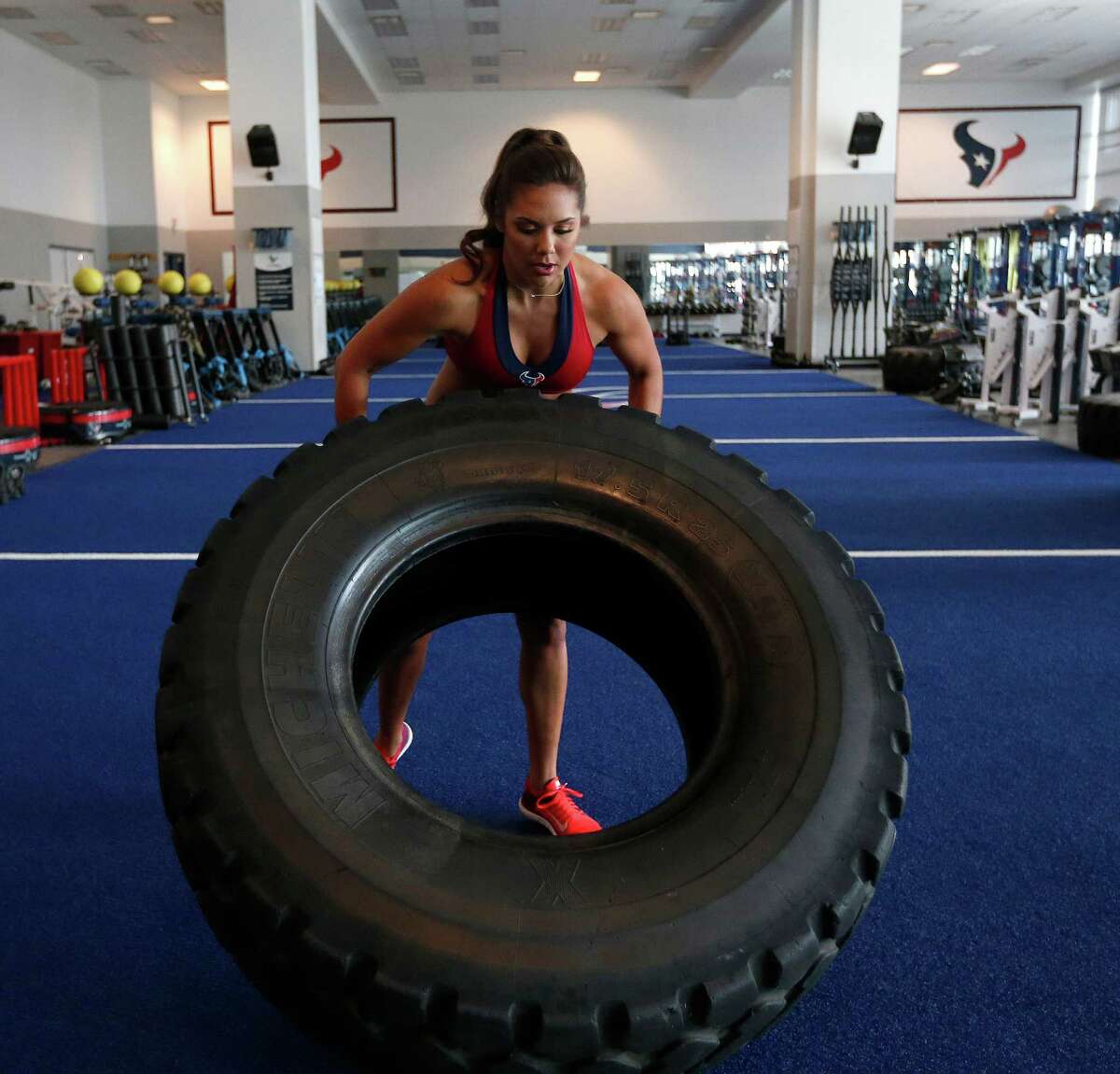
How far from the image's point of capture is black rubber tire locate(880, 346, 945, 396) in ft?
33.8

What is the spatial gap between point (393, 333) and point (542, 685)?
0.72 metres

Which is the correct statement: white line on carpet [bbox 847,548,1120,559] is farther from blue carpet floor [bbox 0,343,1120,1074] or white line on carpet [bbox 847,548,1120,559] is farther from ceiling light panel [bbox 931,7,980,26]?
ceiling light panel [bbox 931,7,980,26]

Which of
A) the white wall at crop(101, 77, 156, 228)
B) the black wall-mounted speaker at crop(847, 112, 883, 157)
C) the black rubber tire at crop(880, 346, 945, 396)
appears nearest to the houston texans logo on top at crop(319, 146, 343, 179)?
the white wall at crop(101, 77, 156, 228)

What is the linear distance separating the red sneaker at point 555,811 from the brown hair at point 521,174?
963 millimetres

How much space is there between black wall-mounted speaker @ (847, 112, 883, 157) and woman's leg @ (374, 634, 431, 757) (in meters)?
11.8

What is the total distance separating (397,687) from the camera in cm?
221

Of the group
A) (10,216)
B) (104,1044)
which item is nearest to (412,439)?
(104,1044)

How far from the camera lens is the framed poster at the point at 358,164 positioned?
64.1 feet

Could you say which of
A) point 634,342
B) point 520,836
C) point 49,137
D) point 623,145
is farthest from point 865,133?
point 520,836

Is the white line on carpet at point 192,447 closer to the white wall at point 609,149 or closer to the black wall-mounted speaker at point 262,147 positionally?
the black wall-mounted speaker at point 262,147

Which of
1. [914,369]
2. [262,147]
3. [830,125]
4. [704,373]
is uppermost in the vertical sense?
[830,125]

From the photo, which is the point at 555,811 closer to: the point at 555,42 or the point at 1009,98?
the point at 555,42

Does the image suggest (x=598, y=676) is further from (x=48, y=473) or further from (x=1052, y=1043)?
(x=48, y=473)

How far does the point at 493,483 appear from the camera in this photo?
157 centimetres
